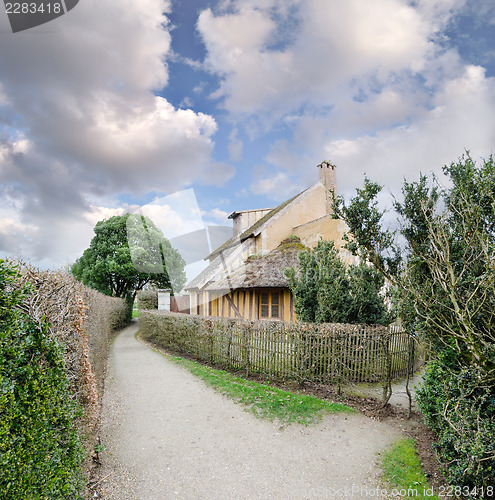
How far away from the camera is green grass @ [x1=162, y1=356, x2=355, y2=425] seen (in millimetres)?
6234

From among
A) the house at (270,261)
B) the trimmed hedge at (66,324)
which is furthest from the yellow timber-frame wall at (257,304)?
the trimmed hedge at (66,324)

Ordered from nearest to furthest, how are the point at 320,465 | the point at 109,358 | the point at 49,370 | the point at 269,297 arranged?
the point at 49,370 < the point at 320,465 < the point at 109,358 < the point at 269,297

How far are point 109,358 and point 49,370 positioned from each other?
9.85 m

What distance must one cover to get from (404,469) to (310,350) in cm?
351

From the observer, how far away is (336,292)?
8.46 m

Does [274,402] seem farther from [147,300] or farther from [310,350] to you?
[147,300]

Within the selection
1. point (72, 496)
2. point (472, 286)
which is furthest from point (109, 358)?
point (472, 286)

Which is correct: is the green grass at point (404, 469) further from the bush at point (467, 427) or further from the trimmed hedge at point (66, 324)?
the trimmed hedge at point (66, 324)

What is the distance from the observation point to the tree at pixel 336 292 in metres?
8.54

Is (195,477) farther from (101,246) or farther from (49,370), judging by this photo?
(101,246)

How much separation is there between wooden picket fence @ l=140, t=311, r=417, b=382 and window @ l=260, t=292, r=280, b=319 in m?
6.70

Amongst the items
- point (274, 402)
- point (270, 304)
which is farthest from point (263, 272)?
point (274, 402)

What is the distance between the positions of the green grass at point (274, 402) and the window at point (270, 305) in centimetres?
809

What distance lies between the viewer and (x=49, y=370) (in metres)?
3.10
